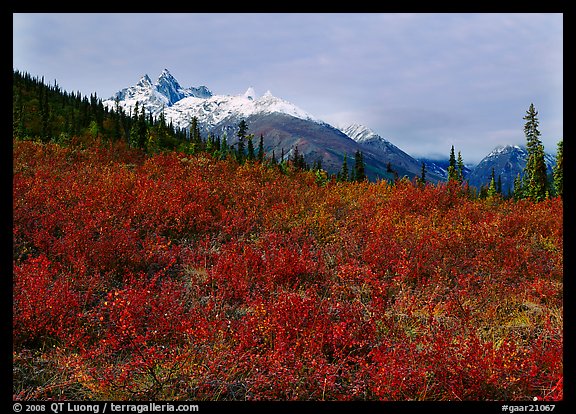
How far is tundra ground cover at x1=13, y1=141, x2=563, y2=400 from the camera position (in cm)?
363

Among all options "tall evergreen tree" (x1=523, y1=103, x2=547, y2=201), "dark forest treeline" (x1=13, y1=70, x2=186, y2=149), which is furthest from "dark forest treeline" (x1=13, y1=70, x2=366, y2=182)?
"tall evergreen tree" (x1=523, y1=103, x2=547, y2=201)

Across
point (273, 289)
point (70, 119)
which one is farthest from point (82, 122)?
point (273, 289)

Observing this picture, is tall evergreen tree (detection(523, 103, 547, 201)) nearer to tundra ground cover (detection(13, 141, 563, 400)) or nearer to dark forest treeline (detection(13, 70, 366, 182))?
dark forest treeline (detection(13, 70, 366, 182))

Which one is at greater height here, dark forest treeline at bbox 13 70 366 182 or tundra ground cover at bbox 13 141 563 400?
dark forest treeline at bbox 13 70 366 182

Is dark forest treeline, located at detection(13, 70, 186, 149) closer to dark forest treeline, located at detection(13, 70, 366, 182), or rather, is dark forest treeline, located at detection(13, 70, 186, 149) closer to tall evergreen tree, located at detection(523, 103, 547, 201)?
dark forest treeline, located at detection(13, 70, 366, 182)

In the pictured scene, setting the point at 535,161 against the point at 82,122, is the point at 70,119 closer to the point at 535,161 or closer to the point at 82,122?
the point at 82,122

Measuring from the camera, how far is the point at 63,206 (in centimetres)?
839

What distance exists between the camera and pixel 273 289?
609 cm

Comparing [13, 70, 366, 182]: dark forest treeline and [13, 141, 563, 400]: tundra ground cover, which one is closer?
[13, 141, 563, 400]: tundra ground cover

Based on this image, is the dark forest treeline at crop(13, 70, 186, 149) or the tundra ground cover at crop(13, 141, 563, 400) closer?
the tundra ground cover at crop(13, 141, 563, 400)
